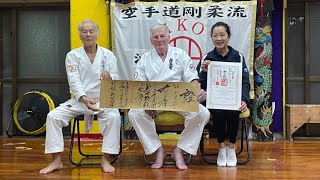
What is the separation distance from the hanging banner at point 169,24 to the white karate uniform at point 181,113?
1577 millimetres

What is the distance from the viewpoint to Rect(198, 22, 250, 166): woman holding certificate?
3.37m

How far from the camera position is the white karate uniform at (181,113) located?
333 cm

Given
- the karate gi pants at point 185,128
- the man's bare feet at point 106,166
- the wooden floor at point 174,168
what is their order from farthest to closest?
1. the karate gi pants at point 185,128
2. the man's bare feet at point 106,166
3. the wooden floor at point 174,168

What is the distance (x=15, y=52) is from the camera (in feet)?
19.0

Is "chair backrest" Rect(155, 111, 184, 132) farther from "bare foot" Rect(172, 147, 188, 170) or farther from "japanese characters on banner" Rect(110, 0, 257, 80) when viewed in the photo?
"japanese characters on banner" Rect(110, 0, 257, 80)

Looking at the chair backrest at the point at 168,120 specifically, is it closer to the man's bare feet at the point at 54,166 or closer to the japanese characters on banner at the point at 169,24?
the man's bare feet at the point at 54,166

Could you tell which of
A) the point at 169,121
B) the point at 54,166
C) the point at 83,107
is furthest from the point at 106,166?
the point at 169,121

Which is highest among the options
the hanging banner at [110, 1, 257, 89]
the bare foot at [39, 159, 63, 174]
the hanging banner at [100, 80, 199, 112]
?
the hanging banner at [110, 1, 257, 89]

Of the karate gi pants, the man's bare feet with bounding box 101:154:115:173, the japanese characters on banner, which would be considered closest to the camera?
the man's bare feet with bounding box 101:154:115:173

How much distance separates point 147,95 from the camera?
10.8ft

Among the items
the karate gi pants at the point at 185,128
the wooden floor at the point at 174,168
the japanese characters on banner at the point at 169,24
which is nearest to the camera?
the wooden floor at the point at 174,168

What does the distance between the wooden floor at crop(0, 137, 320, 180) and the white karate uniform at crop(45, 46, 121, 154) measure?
227 mm

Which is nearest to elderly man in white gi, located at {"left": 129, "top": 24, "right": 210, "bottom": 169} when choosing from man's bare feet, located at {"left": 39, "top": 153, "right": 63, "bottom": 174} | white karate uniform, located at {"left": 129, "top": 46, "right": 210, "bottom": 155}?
white karate uniform, located at {"left": 129, "top": 46, "right": 210, "bottom": 155}

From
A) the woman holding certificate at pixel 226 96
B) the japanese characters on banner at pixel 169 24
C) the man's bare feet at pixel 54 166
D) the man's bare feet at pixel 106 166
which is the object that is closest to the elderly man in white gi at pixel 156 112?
the woman holding certificate at pixel 226 96
